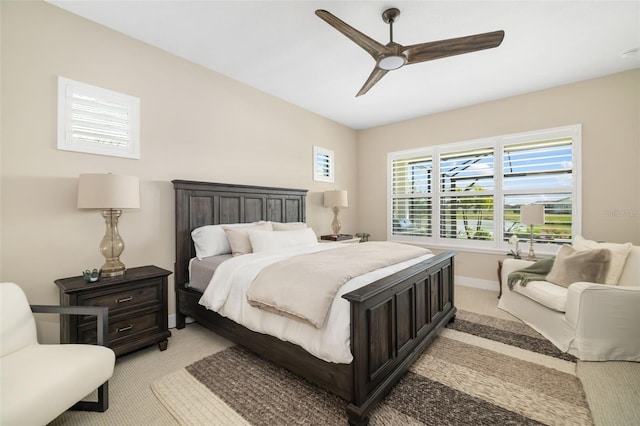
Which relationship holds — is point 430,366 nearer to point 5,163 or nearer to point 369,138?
point 5,163

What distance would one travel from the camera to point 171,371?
2.15 metres

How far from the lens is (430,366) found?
219 cm

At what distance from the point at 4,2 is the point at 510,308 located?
5.62 meters

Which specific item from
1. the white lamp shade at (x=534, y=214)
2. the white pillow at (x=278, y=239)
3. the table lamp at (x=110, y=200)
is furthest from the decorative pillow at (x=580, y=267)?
the table lamp at (x=110, y=200)

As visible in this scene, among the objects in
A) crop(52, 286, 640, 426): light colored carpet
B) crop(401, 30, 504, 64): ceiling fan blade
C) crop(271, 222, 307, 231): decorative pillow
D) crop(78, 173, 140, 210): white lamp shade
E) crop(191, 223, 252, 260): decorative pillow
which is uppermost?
crop(401, 30, 504, 64): ceiling fan blade

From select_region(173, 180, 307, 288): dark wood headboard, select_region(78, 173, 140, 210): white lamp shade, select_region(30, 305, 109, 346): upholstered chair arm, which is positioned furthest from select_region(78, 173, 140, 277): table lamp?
select_region(173, 180, 307, 288): dark wood headboard

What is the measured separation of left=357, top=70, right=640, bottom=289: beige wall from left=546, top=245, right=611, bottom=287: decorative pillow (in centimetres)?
116

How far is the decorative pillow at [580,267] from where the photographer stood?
2.61 metres

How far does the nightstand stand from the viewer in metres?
2.00

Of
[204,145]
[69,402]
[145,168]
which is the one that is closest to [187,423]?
[69,402]

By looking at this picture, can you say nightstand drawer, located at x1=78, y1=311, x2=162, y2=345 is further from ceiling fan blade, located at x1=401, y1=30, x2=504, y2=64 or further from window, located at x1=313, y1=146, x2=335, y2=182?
window, located at x1=313, y1=146, x2=335, y2=182

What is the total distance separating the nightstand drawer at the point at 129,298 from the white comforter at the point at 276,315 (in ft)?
1.36

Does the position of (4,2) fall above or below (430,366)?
above

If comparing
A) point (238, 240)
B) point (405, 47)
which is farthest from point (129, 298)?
point (405, 47)
